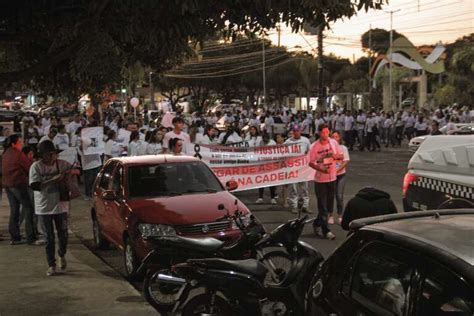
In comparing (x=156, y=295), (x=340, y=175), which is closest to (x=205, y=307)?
(x=156, y=295)

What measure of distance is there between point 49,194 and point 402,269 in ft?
19.1

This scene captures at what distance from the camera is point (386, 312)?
3.09 meters

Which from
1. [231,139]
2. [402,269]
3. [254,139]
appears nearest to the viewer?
[402,269]

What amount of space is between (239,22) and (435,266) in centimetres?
371

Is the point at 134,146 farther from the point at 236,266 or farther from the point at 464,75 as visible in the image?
the point at 464,75

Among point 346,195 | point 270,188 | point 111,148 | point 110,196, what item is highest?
point 111,148

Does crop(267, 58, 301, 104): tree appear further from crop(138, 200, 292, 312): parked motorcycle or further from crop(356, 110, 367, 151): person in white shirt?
crop(138, 200, 292, 312): parked motorcycle

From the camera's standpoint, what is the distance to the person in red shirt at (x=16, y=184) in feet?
32.8

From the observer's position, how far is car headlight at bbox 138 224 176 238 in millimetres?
7284

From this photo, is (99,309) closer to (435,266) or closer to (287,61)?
(435,266)

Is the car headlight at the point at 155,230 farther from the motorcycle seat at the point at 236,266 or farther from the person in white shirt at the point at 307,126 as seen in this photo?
the person in white shirt at the point at 307,126

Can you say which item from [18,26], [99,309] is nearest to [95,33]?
[18,26]

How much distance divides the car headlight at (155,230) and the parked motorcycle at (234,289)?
1668mm

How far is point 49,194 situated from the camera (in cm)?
792
